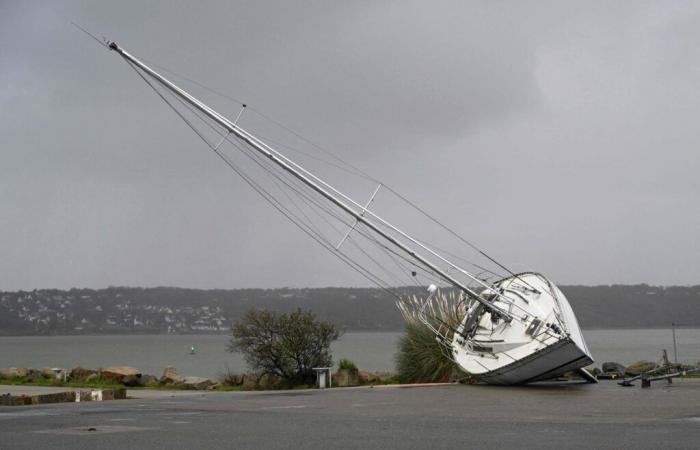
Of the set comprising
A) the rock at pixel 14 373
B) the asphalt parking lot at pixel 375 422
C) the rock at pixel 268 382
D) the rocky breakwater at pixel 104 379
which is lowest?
the asphalt parking lot at pixel 375 422

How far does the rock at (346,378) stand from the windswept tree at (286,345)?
5.31 ft

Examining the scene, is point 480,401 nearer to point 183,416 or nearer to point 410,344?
point 183,416

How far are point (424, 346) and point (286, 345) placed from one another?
488 cm

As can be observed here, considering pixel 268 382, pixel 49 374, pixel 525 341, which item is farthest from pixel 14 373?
pixel 525 341

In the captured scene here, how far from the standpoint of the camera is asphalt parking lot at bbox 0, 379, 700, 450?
1084 cm

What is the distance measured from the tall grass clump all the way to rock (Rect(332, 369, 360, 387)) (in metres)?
1.44

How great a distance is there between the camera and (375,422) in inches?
529

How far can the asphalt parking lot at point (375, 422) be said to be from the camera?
10.8m

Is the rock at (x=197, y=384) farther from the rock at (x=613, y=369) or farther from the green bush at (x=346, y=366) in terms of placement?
the rock at (x=613, y=369)

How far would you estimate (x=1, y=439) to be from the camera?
11.4m

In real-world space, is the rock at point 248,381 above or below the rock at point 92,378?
below

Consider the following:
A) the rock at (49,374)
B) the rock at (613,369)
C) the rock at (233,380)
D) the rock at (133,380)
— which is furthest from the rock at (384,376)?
the rock at (49,374)

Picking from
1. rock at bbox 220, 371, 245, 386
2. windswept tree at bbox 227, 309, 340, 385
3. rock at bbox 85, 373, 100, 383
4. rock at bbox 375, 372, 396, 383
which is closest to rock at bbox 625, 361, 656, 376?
rock at bbox 375, 372, 396, 383

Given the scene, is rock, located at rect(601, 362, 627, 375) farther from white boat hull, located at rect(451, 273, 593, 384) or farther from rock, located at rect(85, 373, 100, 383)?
rock, located at rect(85, 373, 100, 383)
